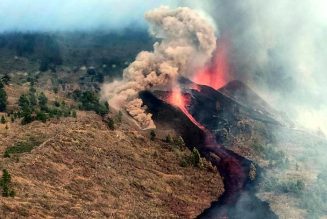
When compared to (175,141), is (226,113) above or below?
above

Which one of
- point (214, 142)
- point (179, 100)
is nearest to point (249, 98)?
point (179, 100)

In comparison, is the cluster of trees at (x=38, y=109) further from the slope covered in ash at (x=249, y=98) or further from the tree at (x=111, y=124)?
the slope covered in ash at (x=249, y=98)

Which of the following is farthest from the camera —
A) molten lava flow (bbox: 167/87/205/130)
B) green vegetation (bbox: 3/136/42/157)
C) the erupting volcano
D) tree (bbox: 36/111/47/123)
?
molten lava flow (bbox: 167/87/205/130)

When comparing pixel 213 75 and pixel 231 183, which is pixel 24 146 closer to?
pixel 231 183

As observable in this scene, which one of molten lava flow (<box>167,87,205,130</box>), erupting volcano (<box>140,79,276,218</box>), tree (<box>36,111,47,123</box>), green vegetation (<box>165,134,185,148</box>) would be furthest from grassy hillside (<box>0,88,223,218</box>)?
molten lava flow (<box>167,87,205,130</box>)

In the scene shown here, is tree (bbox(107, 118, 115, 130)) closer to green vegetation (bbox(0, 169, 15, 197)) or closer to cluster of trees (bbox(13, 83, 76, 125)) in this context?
cluster of trees (bbox(13, 83, 76, 125))

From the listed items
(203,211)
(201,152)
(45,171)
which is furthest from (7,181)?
(201,152)
